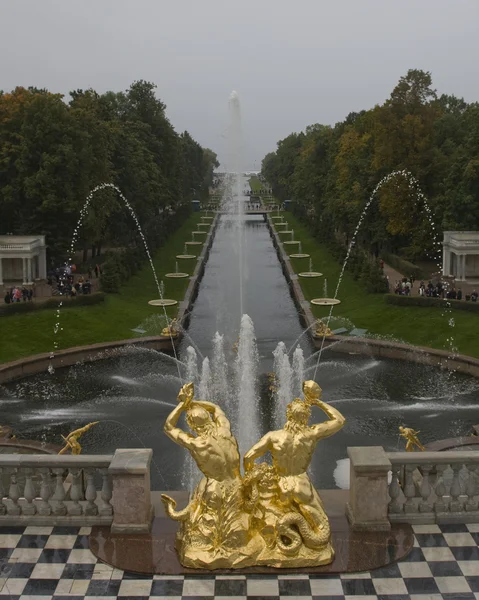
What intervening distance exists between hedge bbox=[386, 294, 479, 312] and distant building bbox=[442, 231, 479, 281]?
9080 millimetres

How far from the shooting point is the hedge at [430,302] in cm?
3962

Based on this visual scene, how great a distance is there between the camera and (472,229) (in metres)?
52.6

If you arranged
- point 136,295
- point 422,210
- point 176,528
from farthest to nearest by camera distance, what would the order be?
point 422,210
point 136,295
point 176,528

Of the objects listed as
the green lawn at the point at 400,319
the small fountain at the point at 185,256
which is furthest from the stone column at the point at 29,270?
the small fountain at the point at 185,256

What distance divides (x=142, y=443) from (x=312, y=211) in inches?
2985

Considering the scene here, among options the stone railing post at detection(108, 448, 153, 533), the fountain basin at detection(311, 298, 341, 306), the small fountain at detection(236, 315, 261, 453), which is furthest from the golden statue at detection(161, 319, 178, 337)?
the stone railing post at detection(108, 448, 153, 533)

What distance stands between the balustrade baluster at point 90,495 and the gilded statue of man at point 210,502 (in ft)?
4.49

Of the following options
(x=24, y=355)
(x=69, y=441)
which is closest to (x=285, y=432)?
Result: (x=69, y=441)

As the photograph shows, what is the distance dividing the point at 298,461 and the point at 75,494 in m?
3.66

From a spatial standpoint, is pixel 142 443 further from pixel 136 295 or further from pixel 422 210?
pixel 422 210

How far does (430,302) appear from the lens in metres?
40.8

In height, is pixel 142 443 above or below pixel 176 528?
below

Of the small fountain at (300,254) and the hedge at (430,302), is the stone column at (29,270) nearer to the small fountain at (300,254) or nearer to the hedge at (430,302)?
the hedge at (430,302)

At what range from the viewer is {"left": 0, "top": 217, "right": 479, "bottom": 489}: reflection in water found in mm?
22469
